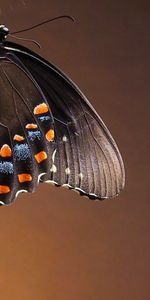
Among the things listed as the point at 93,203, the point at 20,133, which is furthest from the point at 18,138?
the point at 93,203

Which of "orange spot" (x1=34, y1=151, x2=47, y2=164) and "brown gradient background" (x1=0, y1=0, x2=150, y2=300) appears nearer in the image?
"orange spot" (x1=34, y1=151, x2=47, y2=164)

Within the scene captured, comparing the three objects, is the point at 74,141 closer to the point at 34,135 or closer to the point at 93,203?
the point at 34,135

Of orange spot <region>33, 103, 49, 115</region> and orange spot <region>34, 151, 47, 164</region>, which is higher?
orange spot <region>33, 103, 49, 115</region>

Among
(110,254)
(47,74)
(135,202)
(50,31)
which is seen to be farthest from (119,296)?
(47,74)

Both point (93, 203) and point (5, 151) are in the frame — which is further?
point (93, 203)

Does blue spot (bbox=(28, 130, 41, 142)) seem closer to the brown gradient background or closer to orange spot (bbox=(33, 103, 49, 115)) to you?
orange spot (bbox=(33, 103, 49, 115))

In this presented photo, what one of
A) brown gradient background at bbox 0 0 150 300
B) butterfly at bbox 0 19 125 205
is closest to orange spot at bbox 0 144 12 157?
butterfly at bbox 0 19 125 205

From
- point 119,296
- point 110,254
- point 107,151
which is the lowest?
point 119,296

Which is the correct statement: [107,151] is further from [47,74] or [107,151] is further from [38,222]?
[38,222]
